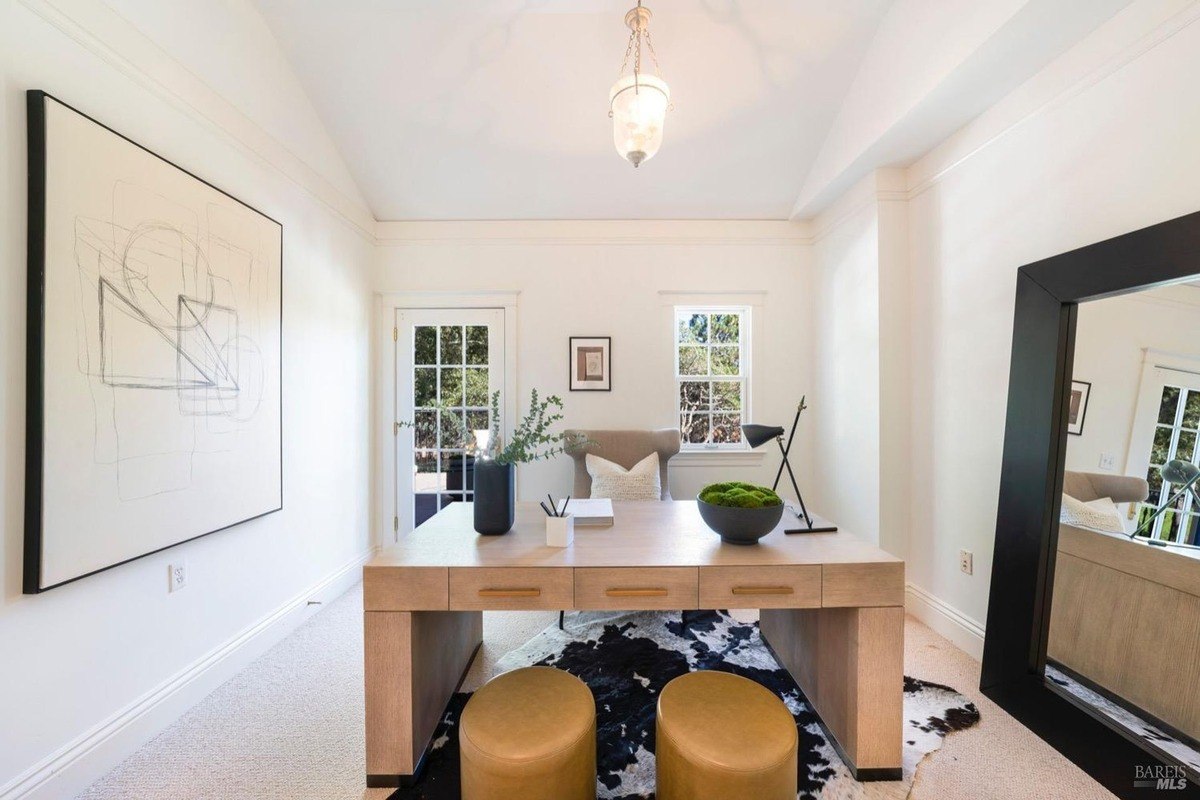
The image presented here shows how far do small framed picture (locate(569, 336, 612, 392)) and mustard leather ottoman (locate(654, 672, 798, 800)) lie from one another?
95.5 inches

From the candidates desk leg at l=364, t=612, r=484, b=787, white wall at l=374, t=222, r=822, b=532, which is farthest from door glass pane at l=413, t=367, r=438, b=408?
desk leg at l=364, t=612, r=484, b=787

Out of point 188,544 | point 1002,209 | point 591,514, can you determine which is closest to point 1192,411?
point 1002,209

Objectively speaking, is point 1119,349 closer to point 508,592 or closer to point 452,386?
point 508,592

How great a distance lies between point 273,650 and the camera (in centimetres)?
239

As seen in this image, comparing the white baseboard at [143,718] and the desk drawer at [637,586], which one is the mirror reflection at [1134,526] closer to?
the desk drawer at [637,586]

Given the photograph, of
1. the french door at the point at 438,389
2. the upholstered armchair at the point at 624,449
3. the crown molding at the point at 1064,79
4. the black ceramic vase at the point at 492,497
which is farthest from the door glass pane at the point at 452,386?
the crown molding at the point at 1064,79

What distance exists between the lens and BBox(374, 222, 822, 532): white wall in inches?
142

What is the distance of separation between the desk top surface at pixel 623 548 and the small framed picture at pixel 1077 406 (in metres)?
0.93

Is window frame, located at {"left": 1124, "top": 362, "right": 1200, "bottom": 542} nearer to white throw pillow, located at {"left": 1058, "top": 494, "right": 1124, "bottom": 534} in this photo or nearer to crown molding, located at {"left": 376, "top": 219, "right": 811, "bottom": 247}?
white throw pillow, located at {"left": 1058, "top": 494, "right": 1124, "bottom": 534}

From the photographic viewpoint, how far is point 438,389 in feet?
12.1

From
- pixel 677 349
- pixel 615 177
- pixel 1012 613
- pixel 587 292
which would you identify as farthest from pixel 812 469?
pixel 615 177

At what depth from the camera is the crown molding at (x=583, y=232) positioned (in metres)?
3.59

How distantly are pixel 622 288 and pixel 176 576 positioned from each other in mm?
2996

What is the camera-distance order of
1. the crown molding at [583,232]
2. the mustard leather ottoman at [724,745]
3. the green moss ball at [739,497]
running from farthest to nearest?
the crown molding at [583,232]
the green moss ball at [739,497]
the mustard leather ottoman at [724,745]
